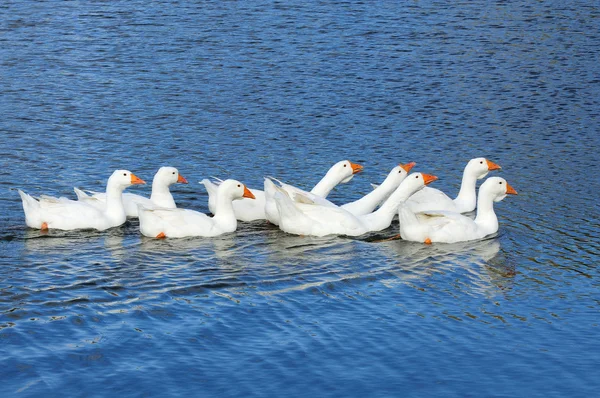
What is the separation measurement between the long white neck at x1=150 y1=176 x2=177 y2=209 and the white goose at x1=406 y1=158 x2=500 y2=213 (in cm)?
388

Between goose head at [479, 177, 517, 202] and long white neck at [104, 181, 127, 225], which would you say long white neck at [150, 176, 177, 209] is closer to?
long white neck at [104, 181, 127, 225]

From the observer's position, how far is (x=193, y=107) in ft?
77.3

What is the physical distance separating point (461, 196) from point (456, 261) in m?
3.44

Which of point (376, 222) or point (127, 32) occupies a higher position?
point (127, 32)

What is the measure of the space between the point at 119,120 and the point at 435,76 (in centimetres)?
801

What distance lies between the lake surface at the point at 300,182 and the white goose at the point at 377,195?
90cm

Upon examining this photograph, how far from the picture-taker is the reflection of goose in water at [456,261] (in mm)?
14430

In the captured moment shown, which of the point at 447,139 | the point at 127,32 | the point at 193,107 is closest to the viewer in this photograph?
the point at 447,139

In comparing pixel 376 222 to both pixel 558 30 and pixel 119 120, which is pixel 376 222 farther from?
pixel 558 30

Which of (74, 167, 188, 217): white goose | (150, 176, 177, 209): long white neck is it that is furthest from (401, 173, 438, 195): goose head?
(150, 176, 177, 209): long white neck

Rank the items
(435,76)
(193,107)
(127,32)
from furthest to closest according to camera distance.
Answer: (127,32) < (435,76) < (193,107)

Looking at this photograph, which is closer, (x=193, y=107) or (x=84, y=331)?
(x=84, y=331)

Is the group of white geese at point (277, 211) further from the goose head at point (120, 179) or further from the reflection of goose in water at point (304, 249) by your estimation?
the reflection of goose in water at point (304, 249)

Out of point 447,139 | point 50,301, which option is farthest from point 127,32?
point 50,301
